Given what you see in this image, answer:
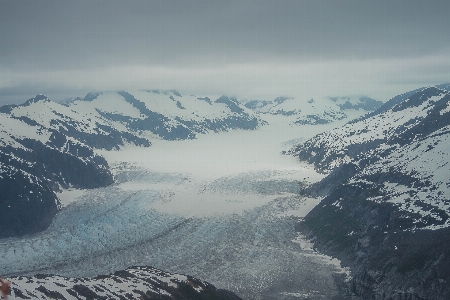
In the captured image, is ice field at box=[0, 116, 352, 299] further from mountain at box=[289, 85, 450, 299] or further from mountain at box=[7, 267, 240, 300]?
mountain at box=[7, 267, 240, 300]

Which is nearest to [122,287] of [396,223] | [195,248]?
[195,248]

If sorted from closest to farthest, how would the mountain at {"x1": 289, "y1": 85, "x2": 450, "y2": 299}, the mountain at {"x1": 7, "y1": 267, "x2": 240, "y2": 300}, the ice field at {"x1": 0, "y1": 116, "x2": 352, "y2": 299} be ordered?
the mountain at {"x1": 7, "y1": 267, "x2": 240, "y2": 300} → the mountain at {"x1": 289, "y1": 85, "x2": 450, "y2": 299} → the ice field at {"x1": 0, "y1": 116, "x2": 352, "y2": 299}

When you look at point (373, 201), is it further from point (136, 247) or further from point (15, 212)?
point (15, 212)

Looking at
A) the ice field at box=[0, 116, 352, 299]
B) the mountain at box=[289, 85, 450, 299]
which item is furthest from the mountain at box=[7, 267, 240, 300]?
the mountain at box=[289, 85, 450, 299]

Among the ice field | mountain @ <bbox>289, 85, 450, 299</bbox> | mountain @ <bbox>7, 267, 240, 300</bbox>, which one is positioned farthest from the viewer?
the ice field

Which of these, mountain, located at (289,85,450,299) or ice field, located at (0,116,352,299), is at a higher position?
mountain, located at (289,85,450,299)

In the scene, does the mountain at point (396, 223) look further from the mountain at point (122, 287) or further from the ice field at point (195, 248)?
the mountain at point (122, 287)

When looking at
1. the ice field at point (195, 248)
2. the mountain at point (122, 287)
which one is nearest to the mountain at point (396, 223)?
the ice field at point (195, 248)

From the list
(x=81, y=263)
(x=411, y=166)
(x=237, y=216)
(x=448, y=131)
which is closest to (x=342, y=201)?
(x=411, y=166)
